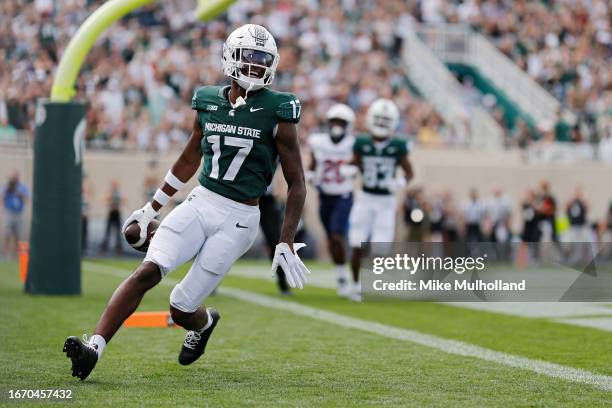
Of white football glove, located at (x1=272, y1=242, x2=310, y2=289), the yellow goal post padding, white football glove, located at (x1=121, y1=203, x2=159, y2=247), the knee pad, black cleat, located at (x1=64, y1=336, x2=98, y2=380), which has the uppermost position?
the yellow goal post padding

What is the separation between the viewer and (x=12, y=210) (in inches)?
625

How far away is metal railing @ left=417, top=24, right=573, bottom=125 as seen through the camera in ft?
75.8

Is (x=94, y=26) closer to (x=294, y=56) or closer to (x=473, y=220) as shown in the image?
(x=473, y=220)

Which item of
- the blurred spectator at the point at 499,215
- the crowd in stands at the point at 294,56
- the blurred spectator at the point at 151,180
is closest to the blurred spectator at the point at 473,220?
the blurred spectator at the point at 499,215

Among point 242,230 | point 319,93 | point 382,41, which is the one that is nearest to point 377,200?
point 242,230

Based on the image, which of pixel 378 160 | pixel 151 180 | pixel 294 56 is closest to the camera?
pixel 378 160

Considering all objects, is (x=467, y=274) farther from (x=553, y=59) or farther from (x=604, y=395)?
(x=553, y=59)

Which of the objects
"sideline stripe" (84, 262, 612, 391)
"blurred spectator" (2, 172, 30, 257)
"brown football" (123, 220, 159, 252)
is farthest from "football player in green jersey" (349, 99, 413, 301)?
"blurred spectator" (2, 172, 30, 257)

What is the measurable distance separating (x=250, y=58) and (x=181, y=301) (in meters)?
1.22

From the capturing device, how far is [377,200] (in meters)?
11.0

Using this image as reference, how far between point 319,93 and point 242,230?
48.5 feet

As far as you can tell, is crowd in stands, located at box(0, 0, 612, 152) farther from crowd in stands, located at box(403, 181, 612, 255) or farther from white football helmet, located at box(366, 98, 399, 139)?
white football helmet, located at box(366, 98, 399, 139)

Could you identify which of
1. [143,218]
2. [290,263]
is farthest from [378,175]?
[290,263]

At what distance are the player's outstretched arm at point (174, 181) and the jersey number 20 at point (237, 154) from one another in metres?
0.19
